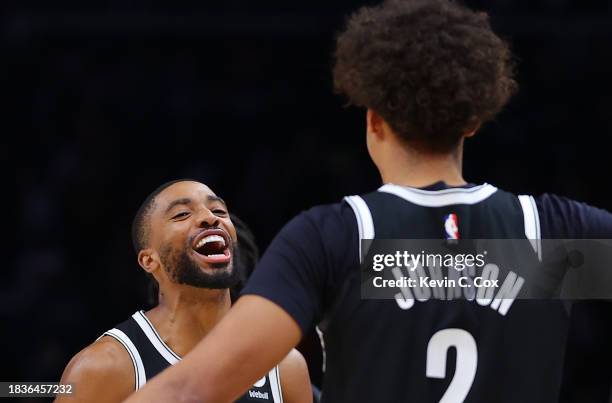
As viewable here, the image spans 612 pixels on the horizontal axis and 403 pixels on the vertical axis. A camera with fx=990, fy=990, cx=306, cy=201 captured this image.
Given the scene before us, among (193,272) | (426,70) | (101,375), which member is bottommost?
(101,375)

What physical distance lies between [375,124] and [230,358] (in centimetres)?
62

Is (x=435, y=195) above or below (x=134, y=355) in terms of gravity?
above

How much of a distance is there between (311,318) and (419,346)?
244mm

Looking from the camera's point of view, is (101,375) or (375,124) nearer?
(375,124)

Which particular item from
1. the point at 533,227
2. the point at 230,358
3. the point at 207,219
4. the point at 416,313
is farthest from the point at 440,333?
the point at 207,219

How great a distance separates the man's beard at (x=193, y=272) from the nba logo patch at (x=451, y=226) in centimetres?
201

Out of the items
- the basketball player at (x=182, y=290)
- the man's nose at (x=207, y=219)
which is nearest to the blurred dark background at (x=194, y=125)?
the basketball player at (x=182, y=290)

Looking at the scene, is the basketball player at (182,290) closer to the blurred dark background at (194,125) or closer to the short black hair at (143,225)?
the short black hair at (143,225)

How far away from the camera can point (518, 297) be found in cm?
218

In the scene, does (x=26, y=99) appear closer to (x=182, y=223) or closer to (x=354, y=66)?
(x=182, y=223)

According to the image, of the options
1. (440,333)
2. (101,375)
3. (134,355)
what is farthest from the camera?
(134,355)

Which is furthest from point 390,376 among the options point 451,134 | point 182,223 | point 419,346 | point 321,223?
point 182,223

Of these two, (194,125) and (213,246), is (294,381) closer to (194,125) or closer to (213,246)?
(213,246)

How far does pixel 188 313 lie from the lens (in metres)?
4.10
